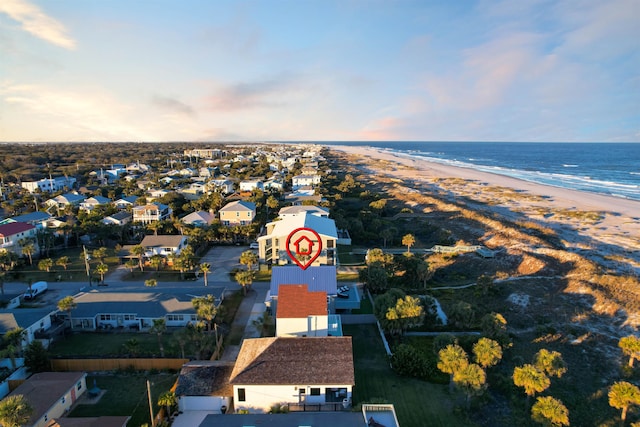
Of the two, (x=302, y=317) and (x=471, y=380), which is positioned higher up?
(x=302, y=317)

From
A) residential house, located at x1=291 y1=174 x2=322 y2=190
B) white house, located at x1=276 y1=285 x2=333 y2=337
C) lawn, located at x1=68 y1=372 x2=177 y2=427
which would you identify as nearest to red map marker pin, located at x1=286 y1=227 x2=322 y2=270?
white house, located at x1=276 y1=285 x2=333 y2=337

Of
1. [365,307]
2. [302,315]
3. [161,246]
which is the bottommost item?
[365,307]

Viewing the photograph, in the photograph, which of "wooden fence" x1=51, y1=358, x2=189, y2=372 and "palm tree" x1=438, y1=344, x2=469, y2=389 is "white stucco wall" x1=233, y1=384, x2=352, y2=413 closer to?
"palm tree" x1=438, y1=344, x2=469, y2=389

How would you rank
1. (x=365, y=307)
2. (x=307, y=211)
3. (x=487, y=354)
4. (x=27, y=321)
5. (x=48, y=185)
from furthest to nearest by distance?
1. (x=48, y=185)
2. (x=307, y=211)
3. (x=365, y=307)
4. (x=27, y=321)
5. (x=487, y=354)

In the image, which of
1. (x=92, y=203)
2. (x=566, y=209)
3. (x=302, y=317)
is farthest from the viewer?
(x=566, y=209)

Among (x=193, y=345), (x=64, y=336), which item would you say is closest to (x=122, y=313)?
(x=64, y=336)

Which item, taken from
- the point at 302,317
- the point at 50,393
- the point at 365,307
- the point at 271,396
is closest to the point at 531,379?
the point at 302,317

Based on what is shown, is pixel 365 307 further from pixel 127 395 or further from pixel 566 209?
pixel 566 209
